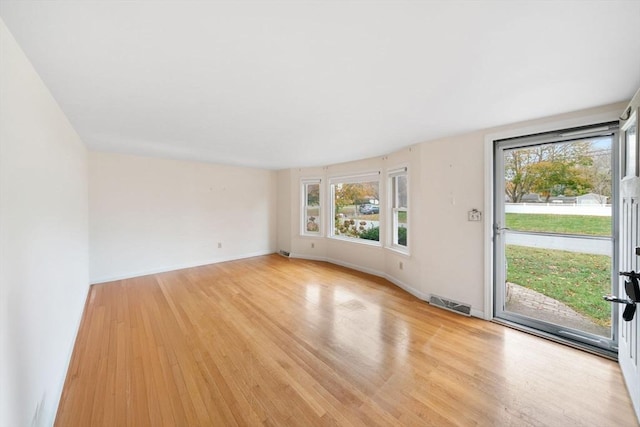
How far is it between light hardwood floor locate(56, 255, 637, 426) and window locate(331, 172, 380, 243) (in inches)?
71.0

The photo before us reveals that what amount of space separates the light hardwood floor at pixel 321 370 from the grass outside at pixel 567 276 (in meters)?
0.48

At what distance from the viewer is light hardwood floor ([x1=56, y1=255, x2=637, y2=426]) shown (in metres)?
1.53

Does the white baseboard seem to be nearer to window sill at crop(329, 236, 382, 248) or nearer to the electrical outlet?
window sill at crop(329, 236, 382, 248)

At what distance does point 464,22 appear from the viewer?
1104 mm

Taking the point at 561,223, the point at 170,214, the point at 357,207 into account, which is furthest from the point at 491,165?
the point at 170,214

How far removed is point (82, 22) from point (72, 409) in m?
2.36

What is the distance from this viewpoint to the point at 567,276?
2.38m

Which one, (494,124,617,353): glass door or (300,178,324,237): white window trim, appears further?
(300,178,324,237): white window trim

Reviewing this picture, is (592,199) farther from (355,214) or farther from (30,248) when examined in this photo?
(30,248)

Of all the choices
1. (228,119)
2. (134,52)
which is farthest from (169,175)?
(134,52)

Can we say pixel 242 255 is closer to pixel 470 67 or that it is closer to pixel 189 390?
pixel 189 390

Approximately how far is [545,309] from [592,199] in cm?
122

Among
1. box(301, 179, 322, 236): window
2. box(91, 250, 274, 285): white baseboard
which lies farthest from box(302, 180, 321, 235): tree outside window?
box(91, 250, 274, 285): white baseboard

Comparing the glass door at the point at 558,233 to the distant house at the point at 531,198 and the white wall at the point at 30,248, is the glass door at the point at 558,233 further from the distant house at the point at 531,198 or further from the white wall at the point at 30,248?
the white wall at the point at 30,248
